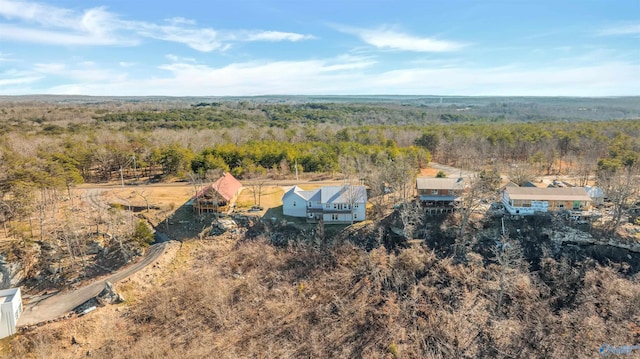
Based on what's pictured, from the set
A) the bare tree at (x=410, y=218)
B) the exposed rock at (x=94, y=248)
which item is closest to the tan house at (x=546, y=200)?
the bare tree at (x=410, y=218)

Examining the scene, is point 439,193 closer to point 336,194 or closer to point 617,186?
point 336,194

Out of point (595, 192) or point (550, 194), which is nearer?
point (550, 194)

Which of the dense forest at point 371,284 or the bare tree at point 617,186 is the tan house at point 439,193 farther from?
the bare tree at point 617,186

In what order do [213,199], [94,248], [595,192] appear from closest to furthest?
[94,248], [595,192], [213,199]

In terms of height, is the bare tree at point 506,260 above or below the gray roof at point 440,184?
below

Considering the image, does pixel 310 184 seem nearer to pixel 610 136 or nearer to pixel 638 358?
pixel 638 358

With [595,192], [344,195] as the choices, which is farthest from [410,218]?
[595,192]
